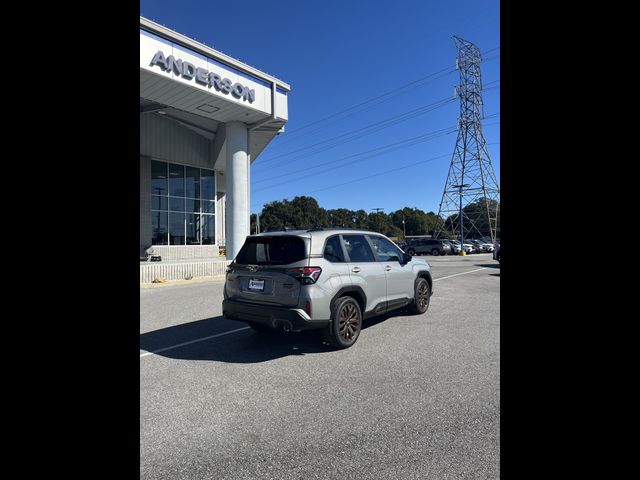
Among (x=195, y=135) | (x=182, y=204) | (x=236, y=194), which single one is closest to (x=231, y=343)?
(x=236, y=194)

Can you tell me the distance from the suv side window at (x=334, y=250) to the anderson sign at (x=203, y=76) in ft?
45.9

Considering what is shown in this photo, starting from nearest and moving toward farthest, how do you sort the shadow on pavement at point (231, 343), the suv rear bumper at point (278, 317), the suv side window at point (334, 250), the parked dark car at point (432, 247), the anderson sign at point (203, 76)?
the suv rear bumper at point (278, 317), the shadow on pavement at point (231, 343), the suv side window at point (334, 250), the anderson sign at point (203, 76), the parked dark car at point (432, 247)

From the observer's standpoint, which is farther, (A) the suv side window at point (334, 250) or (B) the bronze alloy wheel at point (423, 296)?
(B) the bronze alloy wheel at point (423, 296)

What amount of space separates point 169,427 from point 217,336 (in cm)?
319

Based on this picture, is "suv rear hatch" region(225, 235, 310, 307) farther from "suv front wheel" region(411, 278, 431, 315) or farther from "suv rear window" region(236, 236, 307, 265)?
"suv front wheel" region(411, 278, 431, 315)

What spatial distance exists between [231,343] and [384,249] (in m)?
3.04

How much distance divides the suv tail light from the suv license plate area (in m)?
0.49

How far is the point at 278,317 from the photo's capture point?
507 cm

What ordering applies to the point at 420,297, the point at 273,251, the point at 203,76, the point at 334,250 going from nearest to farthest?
the point at 273,251
the point at 334,250
the point at 420,297
the point at 203,76

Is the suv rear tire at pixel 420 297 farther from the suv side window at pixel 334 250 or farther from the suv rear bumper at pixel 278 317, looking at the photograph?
the suv rear bumper at pixel 278 317

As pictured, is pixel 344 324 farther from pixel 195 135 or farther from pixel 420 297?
pixel 195 135

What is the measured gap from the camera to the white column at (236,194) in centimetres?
1994

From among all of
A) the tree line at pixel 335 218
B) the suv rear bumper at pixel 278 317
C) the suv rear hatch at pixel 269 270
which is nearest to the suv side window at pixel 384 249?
the suv rear hatch at pixel 269 270
